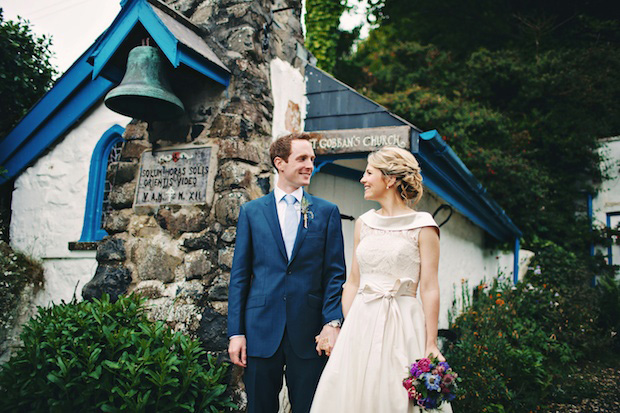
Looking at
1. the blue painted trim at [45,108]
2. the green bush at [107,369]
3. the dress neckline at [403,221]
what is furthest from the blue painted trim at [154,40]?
the blue painted trim at [45,108]

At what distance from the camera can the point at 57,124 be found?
20.5 feet

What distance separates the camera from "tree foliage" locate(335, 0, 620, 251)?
11.0 meters

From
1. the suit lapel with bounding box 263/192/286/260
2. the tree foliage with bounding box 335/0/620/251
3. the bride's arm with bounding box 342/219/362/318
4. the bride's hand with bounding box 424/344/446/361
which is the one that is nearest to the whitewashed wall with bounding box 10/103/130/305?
the suit lapel with bounding box 263/192/286/260

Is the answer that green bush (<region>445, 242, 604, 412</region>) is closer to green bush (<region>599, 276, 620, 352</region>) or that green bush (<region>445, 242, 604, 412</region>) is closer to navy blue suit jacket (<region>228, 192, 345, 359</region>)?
green bush (<region>599, 276, 620, 352</region>)

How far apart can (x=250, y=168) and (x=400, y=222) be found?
1697 mm

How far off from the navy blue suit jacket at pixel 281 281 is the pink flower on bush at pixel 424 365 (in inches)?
24.0

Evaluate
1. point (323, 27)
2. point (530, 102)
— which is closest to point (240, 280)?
point (323, 27)

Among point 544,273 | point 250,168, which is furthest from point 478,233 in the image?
point 250,168

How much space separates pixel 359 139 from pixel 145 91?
1.86 metres

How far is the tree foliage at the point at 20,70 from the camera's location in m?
6.09

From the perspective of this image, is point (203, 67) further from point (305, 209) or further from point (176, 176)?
point (305, 209)

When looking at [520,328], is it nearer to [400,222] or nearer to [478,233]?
[478,233]

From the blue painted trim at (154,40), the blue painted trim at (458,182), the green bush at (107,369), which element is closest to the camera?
the green bush at (107,369)

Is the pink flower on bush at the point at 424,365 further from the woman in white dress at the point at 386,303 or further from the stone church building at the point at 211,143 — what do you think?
the stone church building at the point at 211,143
